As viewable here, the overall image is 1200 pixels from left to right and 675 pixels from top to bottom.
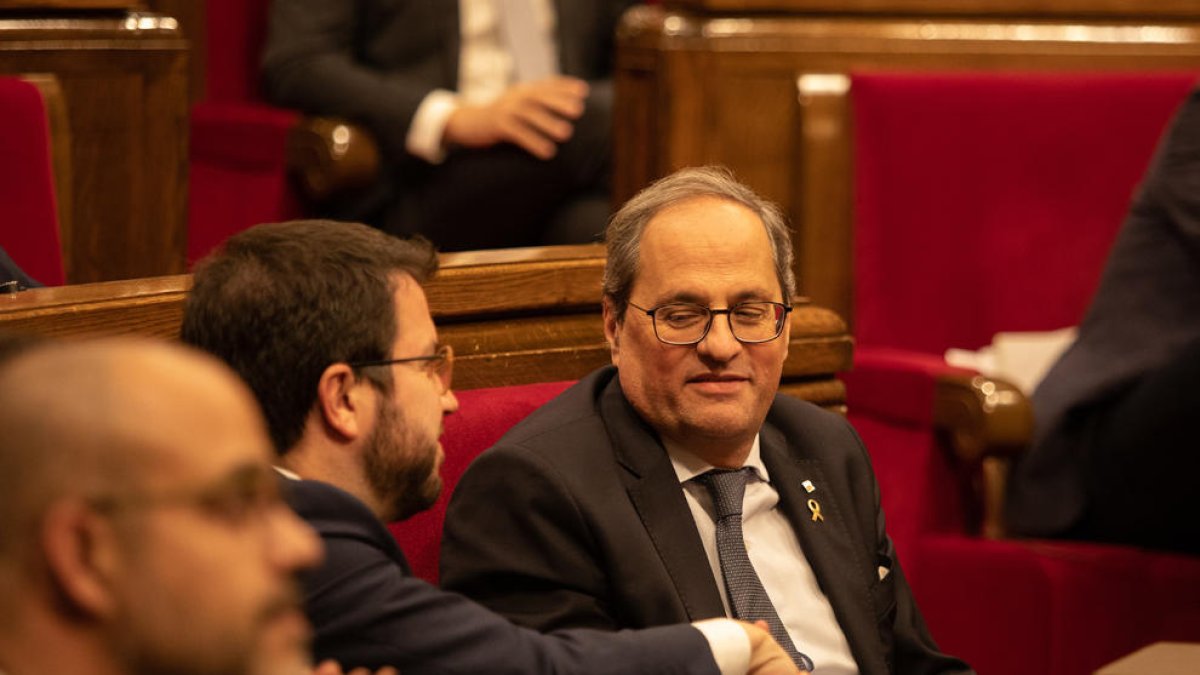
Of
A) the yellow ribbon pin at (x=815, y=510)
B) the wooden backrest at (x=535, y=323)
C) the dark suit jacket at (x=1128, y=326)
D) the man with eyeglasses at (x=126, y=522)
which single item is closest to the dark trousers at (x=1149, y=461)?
the dark suit jacket at (x=1128, y=326)

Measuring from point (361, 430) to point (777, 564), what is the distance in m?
0.51

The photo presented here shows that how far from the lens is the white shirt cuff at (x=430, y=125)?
2916 millimetres

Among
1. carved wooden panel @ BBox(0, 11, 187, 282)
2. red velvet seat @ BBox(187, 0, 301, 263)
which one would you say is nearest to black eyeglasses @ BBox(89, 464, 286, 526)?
carved wooden panel @ BBox(0, 11, 187, 282)

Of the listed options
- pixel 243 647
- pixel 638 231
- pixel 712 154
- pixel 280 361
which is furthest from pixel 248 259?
pixel 712 154

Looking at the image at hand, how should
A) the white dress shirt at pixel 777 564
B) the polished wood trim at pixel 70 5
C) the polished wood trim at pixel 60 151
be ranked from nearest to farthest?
1. the white dress shirt at pixel 777 564
2. the polished wood trim at pixel 60 151
3. the polished wood trim at pixel 70 5

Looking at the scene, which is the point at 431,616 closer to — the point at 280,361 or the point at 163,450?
the point at 280,361

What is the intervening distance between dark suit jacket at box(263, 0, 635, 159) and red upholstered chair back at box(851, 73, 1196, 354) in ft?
2.53

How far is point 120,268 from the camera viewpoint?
2.53 m

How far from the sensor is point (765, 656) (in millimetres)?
1438

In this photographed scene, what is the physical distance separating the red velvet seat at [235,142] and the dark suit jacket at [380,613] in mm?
1794

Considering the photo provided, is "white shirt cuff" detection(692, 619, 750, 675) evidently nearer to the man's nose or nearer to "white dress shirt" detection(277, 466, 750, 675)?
"white dress shirt" detection(277, 466, 750, 675)

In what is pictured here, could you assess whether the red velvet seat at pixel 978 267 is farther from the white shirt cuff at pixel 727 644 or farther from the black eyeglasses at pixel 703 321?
the white shirt cuff at pixel 727 644

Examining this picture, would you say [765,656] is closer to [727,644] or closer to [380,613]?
[727,644]

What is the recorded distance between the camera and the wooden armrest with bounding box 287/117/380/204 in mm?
2875
